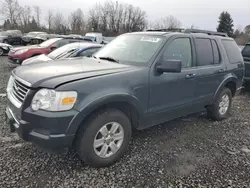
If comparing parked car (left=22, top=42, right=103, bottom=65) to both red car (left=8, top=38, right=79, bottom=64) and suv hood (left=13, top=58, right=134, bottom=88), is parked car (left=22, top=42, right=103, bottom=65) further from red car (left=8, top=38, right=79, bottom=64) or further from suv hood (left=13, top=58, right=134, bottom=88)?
suv hood (left=13, top=58, right=134, bottom=88)

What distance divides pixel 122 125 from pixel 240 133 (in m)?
2.56

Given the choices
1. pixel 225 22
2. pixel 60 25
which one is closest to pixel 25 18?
pixel 60 25

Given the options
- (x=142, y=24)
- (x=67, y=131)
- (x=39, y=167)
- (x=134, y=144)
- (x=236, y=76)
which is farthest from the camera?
(x=142, y=24)

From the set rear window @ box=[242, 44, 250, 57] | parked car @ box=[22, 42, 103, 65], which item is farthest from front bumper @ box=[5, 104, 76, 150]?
rear window @ box=[242, 44, 250, 57]

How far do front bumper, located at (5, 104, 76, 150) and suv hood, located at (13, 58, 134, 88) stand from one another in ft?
1.14

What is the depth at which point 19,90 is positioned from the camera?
9.55 feet

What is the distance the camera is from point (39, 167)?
2998 mm

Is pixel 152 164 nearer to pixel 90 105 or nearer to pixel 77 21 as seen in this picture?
pixel 90 105

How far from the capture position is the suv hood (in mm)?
2631

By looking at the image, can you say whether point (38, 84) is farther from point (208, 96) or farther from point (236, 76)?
point (236, 76)

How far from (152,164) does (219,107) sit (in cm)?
241

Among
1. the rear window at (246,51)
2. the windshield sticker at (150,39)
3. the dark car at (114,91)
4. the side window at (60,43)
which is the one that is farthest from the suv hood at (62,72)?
the side window at (60,43)

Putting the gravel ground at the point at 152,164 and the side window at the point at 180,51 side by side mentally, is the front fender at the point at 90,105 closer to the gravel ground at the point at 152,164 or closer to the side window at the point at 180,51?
the gravel ground at the point at 152,164

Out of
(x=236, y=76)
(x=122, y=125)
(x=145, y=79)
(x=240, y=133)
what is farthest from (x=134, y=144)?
(x=236, y=76)
